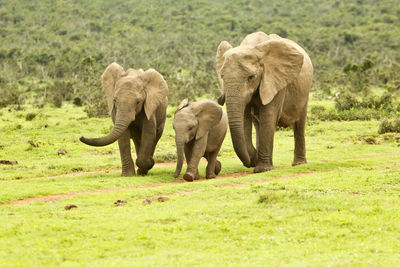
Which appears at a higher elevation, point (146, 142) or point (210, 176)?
point (146, 142)

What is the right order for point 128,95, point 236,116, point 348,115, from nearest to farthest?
point 236,116 < point 128,95 < point 348,115

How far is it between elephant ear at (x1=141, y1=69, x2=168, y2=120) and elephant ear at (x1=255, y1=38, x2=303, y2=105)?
7.65 ft

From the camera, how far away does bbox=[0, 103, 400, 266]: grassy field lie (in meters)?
7.21

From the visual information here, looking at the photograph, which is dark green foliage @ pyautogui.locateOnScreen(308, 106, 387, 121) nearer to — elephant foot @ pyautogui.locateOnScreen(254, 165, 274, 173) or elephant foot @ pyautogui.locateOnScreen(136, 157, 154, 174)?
elephant foot @ pyautogui.locateOnScreen(254, 165, 274, 173)

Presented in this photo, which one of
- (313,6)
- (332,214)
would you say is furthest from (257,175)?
(313,6)

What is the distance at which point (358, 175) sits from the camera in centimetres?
1206

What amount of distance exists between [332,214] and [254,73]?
4.70 meters

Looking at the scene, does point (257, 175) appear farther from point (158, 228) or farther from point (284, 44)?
point (158, 228)

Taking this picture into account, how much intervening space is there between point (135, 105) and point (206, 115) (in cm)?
156

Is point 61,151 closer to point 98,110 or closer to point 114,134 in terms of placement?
point 114,134

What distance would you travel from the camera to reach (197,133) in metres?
13.2

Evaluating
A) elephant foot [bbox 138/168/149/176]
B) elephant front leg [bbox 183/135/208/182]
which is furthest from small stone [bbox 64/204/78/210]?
elephant foot [bbox 138/168/149/176]

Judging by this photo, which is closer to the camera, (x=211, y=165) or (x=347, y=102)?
(x=211, y=165)

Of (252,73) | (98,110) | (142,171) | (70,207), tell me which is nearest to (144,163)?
(142,171)
